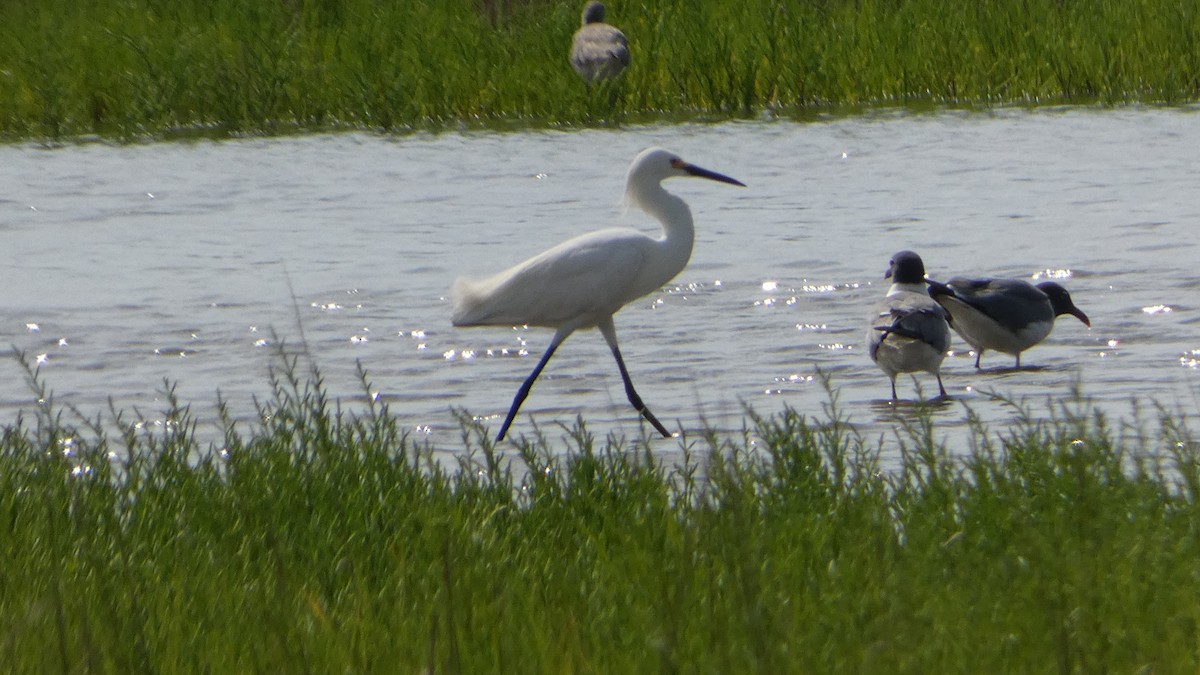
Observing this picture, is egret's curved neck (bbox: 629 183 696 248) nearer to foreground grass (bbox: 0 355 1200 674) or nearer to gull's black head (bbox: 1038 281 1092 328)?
gull's black head (bbox: 1038 281 1092 328)

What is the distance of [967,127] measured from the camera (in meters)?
17.5

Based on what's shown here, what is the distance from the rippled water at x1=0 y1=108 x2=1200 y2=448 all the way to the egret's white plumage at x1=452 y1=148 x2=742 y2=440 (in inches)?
15.1

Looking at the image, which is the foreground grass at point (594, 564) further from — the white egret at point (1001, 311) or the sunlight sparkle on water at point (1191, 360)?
the white egret at point (1001, 311)

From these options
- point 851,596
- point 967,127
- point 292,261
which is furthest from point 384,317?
point 967,127

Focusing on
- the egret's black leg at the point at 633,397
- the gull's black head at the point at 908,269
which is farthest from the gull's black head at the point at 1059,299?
the egret's black leg at the point at 633,397

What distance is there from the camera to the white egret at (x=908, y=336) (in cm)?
803

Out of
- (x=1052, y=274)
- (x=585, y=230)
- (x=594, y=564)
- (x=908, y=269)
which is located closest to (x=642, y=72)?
(x=585, y=230)

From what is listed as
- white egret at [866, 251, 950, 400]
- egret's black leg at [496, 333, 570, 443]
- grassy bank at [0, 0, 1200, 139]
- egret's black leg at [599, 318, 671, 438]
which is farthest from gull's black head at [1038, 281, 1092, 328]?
grassy bank at [0, 0, 1200, 139]

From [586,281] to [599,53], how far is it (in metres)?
10.2

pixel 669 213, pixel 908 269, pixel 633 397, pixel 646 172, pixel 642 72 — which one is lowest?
pixel 633 397

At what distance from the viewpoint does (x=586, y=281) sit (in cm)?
820

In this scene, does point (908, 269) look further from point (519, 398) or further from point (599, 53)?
point (599, 53)

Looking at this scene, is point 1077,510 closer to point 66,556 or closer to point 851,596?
point 851,596

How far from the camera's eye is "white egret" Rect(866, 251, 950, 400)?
26.3ft
